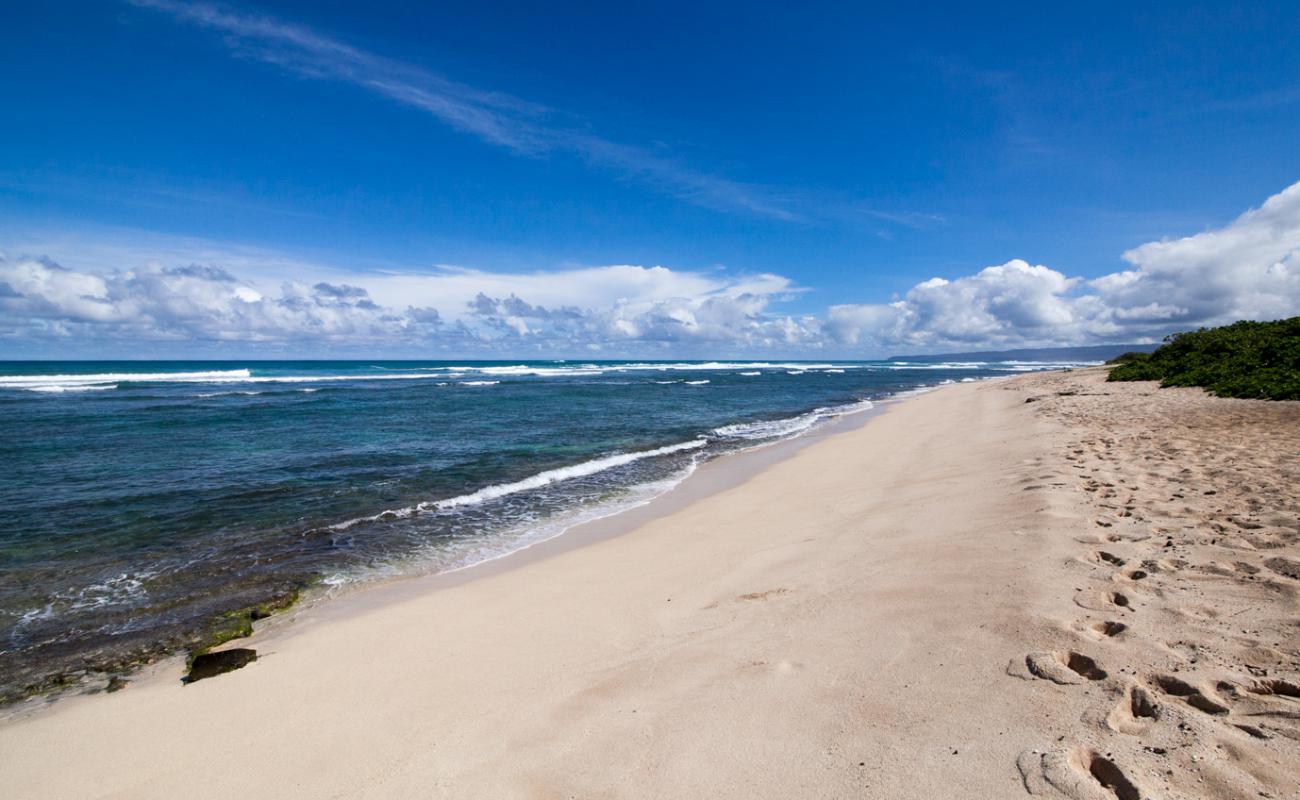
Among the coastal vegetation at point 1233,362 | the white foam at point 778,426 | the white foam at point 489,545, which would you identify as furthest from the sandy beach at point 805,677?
the white foam at point 778,426

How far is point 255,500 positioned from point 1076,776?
532 inches

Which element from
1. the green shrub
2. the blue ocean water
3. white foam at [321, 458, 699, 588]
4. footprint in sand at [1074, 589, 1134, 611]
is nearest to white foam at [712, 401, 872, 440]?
the blue ocean water

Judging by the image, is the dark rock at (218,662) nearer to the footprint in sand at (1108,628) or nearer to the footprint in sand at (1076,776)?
the footprint in sand at (1076,776)

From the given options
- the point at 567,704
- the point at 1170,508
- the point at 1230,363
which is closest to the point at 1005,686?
the point at 567,704

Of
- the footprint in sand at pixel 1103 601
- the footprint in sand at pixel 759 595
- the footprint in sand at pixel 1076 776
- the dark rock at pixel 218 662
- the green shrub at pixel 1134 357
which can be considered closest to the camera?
the footprint in sand at pixel 1076 776

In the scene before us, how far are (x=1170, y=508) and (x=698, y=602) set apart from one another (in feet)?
18.3

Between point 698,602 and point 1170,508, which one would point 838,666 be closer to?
point 698,602

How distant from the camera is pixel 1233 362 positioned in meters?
18.8

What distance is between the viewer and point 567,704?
157 inches

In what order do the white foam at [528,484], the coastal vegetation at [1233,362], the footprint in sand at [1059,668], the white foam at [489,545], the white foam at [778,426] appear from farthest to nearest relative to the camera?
the white foam at [778,426] → the coastal vegetation at [1233,362] → the white foam at [528,484] → the white foam at [489,545] → the footprint in sand at [1059,668]

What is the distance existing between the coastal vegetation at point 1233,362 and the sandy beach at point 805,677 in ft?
35.0

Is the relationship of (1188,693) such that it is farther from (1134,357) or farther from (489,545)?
(1134,357)

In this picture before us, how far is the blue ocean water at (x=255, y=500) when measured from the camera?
682cm

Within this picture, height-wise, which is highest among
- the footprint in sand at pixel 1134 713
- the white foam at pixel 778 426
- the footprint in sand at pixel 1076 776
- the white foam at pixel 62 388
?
the footprint in sand at pixel 1134 713
